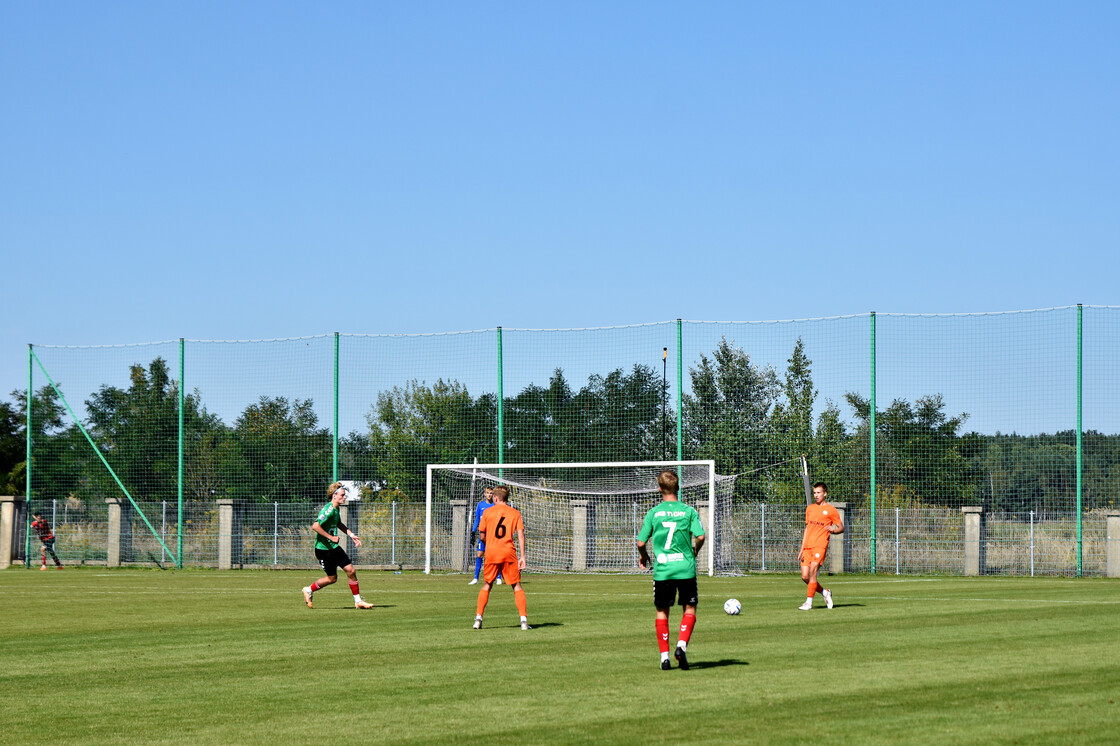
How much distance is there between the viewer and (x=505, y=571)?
57.6ft

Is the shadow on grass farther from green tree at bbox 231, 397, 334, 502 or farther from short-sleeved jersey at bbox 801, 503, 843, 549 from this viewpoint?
green tree at bbox 231, 397, 334, 502

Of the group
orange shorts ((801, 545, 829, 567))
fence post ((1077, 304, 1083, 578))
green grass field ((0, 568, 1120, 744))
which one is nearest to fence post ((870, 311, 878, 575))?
fence post ((1077, 304, 1083, 578))

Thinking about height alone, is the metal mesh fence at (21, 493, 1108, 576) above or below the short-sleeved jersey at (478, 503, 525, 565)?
below

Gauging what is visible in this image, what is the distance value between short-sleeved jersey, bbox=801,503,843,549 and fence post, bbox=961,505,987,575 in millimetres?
15217

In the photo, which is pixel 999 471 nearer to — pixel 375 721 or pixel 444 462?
pixel 444 462

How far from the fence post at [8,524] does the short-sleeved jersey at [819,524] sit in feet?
98.8

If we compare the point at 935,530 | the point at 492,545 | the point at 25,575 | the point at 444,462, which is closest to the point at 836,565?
the point at 935,530

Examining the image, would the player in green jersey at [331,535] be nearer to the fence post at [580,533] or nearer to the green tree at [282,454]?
the fence post at [580,533]

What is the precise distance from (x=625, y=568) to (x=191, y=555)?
1423cm

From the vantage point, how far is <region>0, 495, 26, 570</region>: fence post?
4159 centimetres

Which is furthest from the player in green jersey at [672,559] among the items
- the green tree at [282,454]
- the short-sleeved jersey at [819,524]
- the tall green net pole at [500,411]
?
the green tree at [282,454]

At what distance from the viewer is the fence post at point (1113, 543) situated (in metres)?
32.4

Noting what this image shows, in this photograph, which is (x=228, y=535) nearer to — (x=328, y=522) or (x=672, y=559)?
(x=328, y=522)

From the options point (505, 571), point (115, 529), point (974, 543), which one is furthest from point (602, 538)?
point (505, 571)
